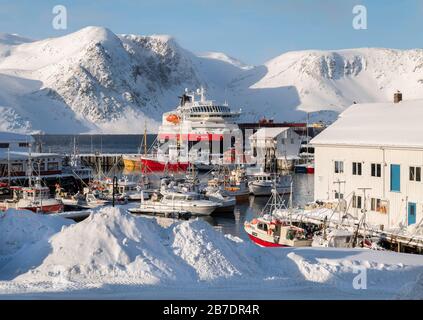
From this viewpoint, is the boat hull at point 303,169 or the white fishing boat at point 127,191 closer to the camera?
the white fishing boat at point 127,191

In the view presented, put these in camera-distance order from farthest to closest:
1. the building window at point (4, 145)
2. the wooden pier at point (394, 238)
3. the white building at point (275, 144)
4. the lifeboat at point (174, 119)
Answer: the lifeboat at point (174, 119)
the white building at point (275, 144)
the building window at point (4, 145)
the wooden pier at point (394, 238)

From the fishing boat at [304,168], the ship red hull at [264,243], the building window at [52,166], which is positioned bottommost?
the ship red hull at [264,243]

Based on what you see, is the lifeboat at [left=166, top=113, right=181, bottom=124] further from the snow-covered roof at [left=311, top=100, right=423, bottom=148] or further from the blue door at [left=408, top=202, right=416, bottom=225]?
the blue door at [left=408, top=202, right=416, bottom=225]

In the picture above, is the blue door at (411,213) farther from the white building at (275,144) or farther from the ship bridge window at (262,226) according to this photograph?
the white building at (275,144)

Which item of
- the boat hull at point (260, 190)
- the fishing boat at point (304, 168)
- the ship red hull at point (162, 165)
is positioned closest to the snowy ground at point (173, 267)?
the boat hull at point (260, 190)
